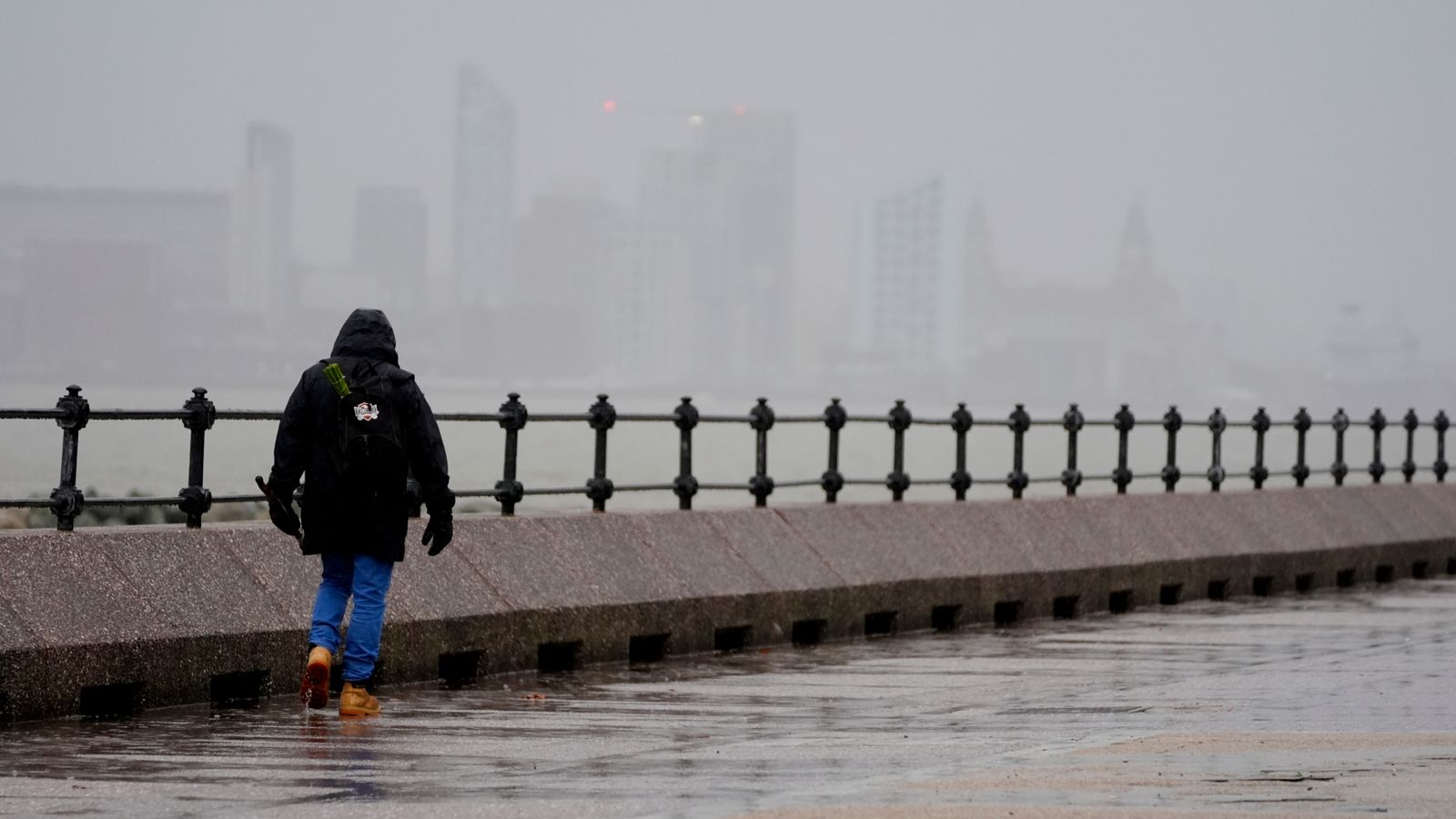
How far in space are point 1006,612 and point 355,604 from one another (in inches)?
293

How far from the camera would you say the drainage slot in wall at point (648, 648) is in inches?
518

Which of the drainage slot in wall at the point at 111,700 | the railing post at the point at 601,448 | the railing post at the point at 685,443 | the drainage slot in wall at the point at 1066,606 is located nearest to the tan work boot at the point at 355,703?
the drainage slot in wall at the point at 111,700

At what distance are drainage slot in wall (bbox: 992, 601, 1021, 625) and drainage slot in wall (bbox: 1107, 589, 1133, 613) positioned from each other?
4.42 feet

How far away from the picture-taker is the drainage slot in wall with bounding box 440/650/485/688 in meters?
11.8

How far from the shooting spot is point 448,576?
1208cm

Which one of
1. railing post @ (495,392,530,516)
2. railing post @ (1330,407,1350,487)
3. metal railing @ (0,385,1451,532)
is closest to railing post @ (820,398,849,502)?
metal railing @ (0,385,1451,532)

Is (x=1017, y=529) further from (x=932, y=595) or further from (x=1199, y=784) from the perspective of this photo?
(x=1199, y=784)

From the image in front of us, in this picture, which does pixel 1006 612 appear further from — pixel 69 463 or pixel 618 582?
pixel 69 463

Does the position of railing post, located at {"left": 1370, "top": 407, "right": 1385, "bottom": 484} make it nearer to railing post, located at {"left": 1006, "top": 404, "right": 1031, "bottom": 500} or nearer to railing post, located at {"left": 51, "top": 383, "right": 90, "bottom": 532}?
railing post, located at {"left": 1006, "top": 404, "right": 1031, "bottom": 500}

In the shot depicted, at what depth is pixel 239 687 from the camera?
35.3ft

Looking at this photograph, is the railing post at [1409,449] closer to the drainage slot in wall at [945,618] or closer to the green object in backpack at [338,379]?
the drainage slot in wall at [945,618]

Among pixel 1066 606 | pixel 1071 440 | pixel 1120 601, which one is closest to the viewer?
pixel 1066 606

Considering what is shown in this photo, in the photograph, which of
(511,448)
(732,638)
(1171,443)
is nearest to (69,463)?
(511,448)

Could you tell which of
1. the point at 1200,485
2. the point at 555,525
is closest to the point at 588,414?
the point at 555,525
